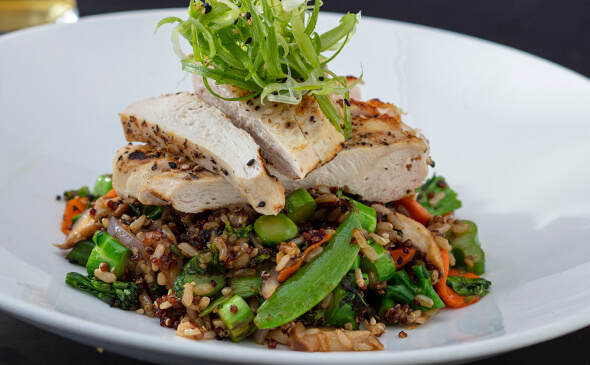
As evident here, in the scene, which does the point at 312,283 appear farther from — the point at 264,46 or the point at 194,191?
the point at 264,46

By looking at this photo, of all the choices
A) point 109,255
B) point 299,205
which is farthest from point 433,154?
point 109,255

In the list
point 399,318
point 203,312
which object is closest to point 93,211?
point 203,312

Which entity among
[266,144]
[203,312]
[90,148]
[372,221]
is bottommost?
[90,148]

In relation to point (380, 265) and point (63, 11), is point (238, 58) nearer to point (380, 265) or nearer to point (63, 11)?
point (380, 265)

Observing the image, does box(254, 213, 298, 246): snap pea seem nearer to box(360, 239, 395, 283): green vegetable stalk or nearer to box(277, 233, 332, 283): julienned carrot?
box(277, 233, 332, 283): julienned carrot

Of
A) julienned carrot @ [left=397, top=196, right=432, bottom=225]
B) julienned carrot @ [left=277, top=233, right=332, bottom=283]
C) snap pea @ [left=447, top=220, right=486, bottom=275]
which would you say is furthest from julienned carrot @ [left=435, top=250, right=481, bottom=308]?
julienned carrot @ [left=277, top=233, right=332, bottom=283]

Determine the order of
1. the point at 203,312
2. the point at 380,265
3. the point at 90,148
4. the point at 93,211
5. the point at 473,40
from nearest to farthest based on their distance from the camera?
the point at 203,312, the point at 380,265, the point at 93,211, the point at 90,148, the point at 473,40
